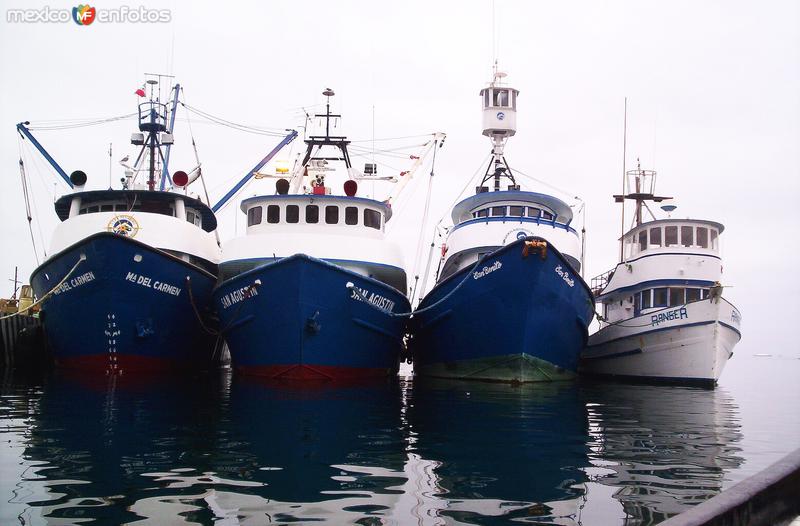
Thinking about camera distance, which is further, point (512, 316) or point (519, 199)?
point (519, 199)

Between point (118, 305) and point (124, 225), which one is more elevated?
point (124, 225)

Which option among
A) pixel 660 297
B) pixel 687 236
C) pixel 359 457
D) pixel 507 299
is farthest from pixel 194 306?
pixel 687 236

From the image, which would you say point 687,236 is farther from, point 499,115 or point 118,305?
point 118,305

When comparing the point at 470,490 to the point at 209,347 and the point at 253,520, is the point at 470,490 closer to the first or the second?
the point at 253,520

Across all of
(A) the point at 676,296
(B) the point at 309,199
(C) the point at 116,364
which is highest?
(B) the point at 309,199

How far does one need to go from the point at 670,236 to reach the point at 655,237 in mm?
663

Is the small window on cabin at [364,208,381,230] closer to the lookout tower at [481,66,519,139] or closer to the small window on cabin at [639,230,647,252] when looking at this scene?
the lookout tower at [481,66,519,139]

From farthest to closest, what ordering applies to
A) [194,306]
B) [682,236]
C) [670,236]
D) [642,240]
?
[642,240] < [670,236] < [682,236] < [194,306]

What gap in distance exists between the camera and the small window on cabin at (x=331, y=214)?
22.5 meters

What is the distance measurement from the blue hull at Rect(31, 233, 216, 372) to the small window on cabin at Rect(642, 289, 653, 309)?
55.4ft

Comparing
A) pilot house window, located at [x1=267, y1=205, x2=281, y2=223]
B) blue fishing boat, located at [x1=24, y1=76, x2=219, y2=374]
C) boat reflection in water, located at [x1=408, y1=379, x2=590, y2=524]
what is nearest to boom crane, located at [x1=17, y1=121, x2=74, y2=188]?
blue fishing boat, located at [x1=24, y1=76, x2=219, y2=374]

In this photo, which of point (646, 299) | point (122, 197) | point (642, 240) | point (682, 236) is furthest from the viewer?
point (642, 240)

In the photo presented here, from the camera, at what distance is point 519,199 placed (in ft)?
79.1

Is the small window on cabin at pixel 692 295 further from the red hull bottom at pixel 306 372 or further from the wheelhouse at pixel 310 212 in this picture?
the red hull bottom at pixel 306 372
